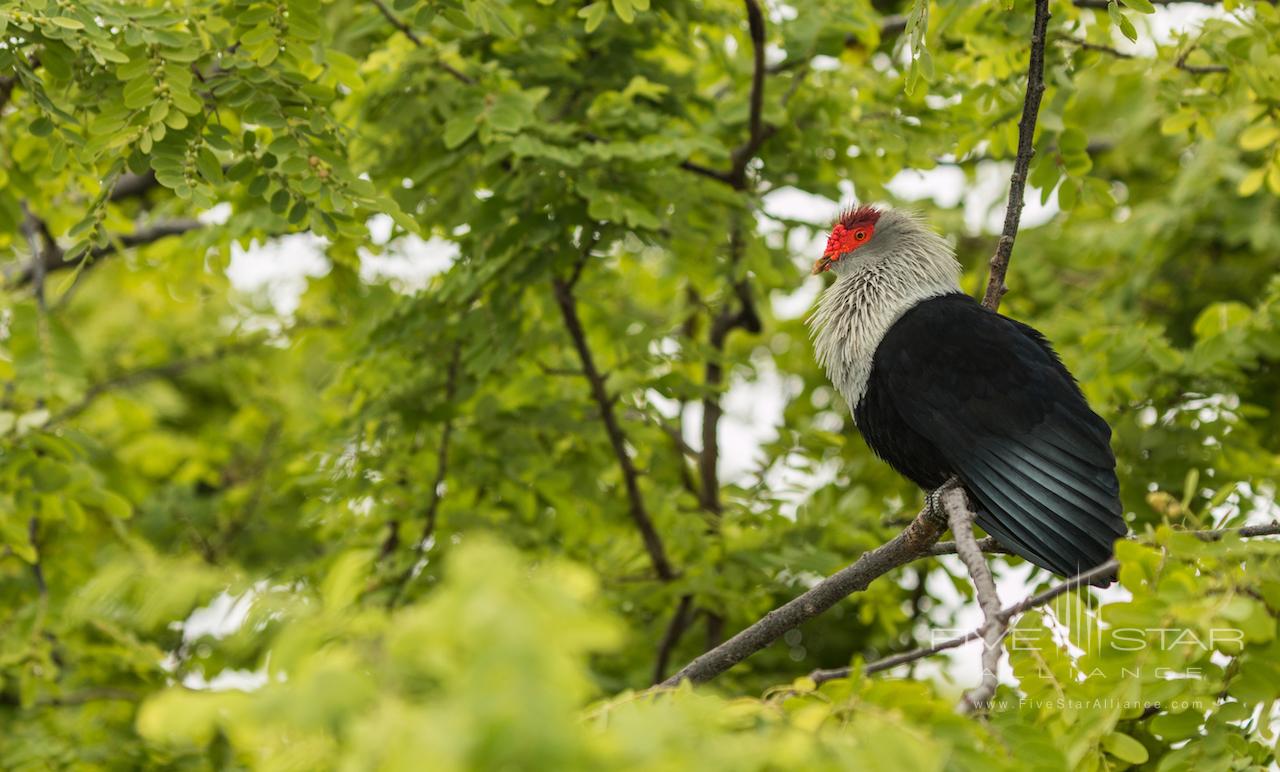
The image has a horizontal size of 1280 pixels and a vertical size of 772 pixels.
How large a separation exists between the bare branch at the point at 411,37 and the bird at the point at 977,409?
5.33 ft

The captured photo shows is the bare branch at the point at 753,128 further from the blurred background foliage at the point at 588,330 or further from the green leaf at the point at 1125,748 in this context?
the green leaf at the point at 1125,748

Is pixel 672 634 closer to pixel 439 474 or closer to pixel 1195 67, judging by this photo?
pixel 439 474

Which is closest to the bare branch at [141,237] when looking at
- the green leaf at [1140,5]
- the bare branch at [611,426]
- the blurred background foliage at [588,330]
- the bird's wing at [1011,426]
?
the blurred background foliage at [588,330]

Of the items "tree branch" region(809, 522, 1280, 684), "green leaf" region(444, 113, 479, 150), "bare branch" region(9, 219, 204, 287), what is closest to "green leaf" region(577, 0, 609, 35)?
"green leaf" region(444, 113, 479, 150)

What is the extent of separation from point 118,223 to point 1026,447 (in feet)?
12.0

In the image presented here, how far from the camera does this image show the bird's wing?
347 cm

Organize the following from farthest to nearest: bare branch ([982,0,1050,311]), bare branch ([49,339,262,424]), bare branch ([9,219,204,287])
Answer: bare branch ([49,339,262,424]) < bare branch ([9,219,204,287]) < bare branch ([982,0,1050,311])

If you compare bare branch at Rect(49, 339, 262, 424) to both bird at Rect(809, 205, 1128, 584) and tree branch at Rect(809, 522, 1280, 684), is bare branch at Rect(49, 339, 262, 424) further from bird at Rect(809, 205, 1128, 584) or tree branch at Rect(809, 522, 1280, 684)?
tree branch at Rect(809, 522, 1280, 684)

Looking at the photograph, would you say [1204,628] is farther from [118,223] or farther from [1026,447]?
[118,223]

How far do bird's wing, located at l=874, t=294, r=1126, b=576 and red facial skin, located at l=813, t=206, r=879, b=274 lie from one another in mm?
726

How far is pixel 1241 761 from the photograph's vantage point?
2621mm

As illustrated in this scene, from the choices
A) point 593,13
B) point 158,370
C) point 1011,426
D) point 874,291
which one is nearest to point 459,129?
point 593,13

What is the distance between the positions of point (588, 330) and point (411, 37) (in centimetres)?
192

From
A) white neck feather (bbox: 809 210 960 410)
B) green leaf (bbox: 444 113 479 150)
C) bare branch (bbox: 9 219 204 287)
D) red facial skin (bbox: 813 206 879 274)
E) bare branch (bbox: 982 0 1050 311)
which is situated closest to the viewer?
bare branch (bbox: 982 0 1050 311)
